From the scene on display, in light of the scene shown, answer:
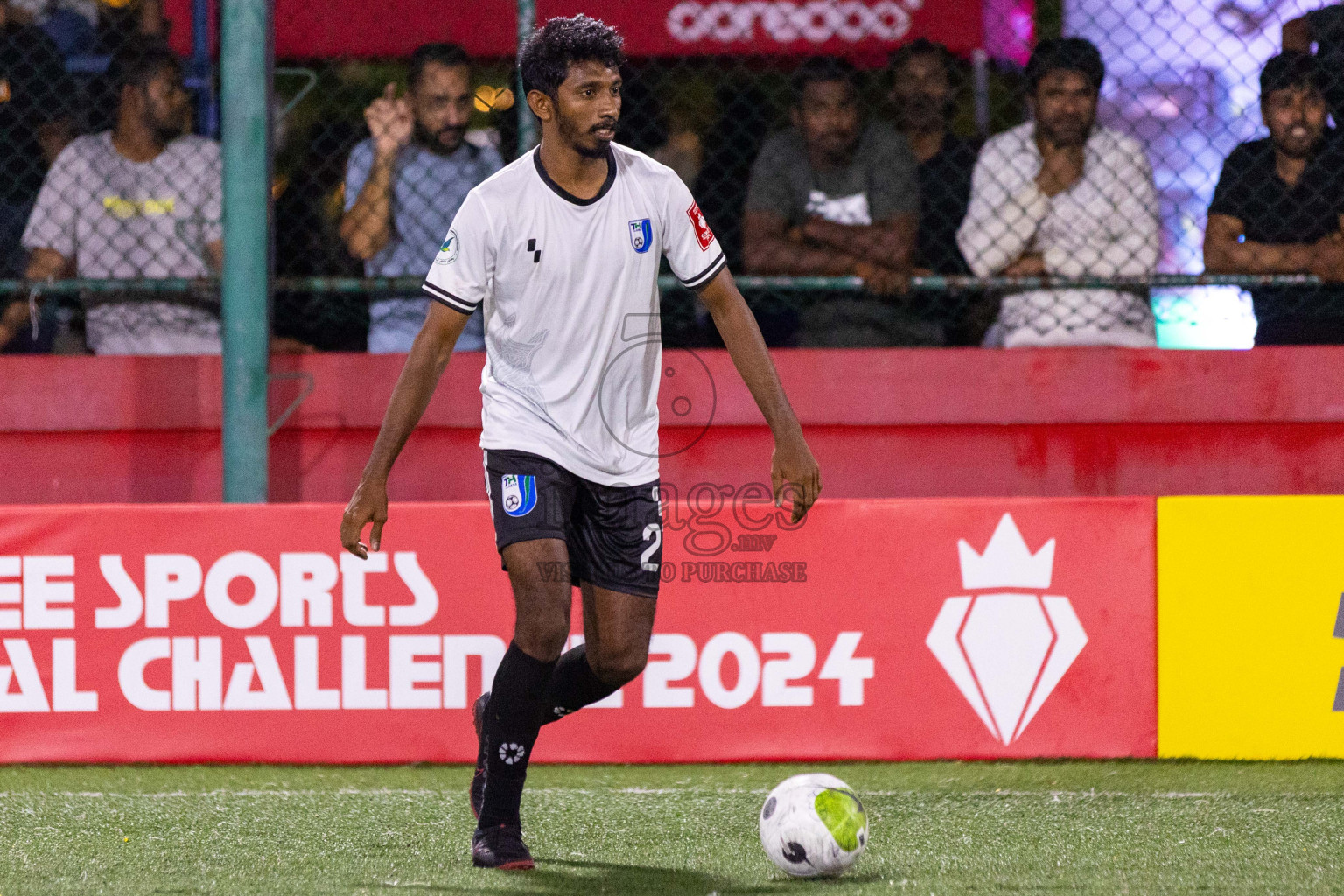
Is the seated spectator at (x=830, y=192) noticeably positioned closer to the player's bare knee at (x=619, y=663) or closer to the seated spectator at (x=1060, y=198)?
the seated spectator at (x=1060, y=198)

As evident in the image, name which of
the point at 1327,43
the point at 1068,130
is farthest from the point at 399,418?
the point at 1327,43

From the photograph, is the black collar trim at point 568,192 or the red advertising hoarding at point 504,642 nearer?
the black collar trim at point 568,192

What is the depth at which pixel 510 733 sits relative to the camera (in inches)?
141

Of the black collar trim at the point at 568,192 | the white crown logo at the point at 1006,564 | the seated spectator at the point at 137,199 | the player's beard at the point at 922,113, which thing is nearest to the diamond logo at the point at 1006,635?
the white crown logo at the point at 1006,564

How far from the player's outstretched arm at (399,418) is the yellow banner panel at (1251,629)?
2593 millimetres

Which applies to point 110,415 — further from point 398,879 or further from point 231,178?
point 398,879

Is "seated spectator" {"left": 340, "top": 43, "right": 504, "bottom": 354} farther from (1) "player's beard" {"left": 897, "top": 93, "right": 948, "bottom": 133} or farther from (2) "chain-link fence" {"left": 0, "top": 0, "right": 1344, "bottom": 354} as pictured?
(1) "player's beard" {"left": 897, "top": 93, "right": 948, "bottom": 133}

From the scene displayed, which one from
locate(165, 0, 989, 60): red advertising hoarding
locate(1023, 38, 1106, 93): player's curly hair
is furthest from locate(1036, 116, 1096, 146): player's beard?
locate(165, 0, 989, 60): red advertising hoarding

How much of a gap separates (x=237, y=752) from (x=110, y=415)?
1.59 metres

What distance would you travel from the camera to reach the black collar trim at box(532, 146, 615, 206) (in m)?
3.52

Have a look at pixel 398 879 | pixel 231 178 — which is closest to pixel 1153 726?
pixel 398 879

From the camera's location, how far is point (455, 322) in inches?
138

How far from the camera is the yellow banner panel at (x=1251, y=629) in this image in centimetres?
480

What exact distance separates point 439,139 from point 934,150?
6.25 feet
